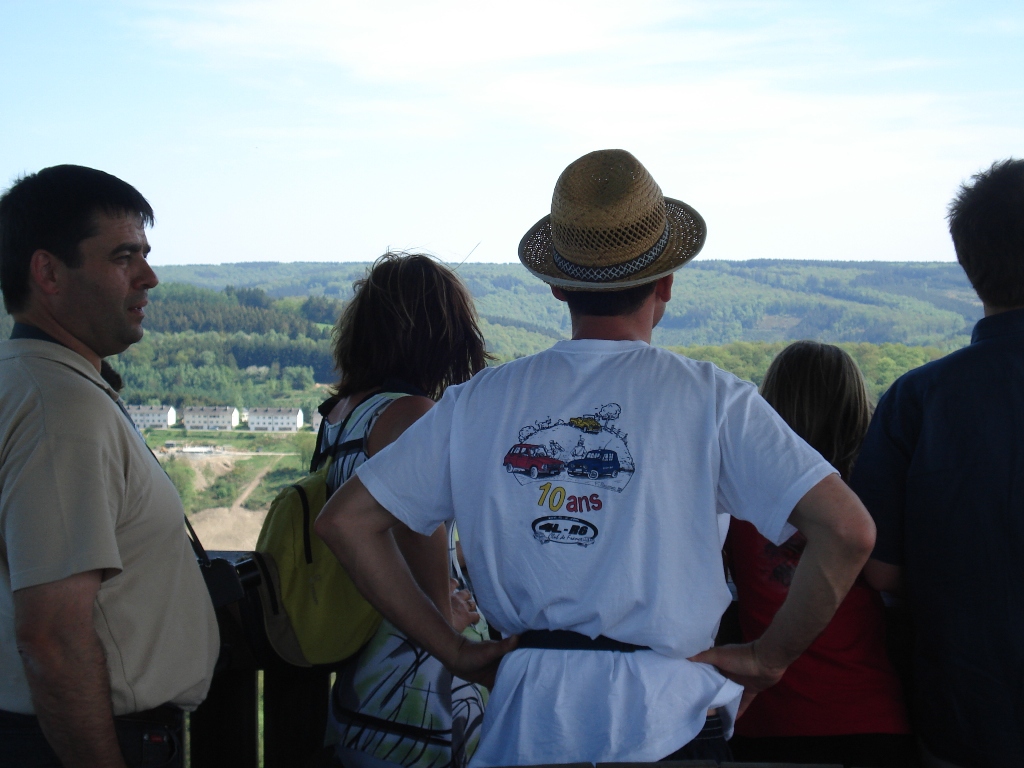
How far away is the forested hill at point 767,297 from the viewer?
3.11 metres

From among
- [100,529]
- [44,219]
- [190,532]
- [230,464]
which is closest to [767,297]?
[230,464]

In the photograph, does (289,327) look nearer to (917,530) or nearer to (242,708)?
(242,708)

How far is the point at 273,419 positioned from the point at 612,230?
1948 mm

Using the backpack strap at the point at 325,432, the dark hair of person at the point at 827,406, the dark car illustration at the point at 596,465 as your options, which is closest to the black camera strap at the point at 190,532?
the backpack strap at the point at 325,432

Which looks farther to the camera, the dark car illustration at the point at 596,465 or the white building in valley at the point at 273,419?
the white building in valley at the point at 273,419

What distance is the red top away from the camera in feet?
5.15

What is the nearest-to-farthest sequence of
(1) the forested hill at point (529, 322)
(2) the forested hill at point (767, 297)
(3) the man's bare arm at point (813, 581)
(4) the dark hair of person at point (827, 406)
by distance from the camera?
(3) the man's bare arm at point (813, 581) → (4) the dark hair of person at point (827, 406) → (1) the forested hill at point (529, 322) → (2) the forested hill at point (767, 297)

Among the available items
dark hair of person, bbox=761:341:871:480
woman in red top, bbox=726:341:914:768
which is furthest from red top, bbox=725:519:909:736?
dark hair of person, bbox=761:341:871:480

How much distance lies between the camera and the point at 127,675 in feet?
4.25

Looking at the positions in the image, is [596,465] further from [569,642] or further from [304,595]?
[304,595]

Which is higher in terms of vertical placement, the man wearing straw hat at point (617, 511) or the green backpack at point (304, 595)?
the man wearing straw hat at point (617, 511)

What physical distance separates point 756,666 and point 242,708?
1183 millimetres

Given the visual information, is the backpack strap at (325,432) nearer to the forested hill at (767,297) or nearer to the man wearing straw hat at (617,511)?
the man wearing straw hat at (617,511)

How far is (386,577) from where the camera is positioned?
1303mm
